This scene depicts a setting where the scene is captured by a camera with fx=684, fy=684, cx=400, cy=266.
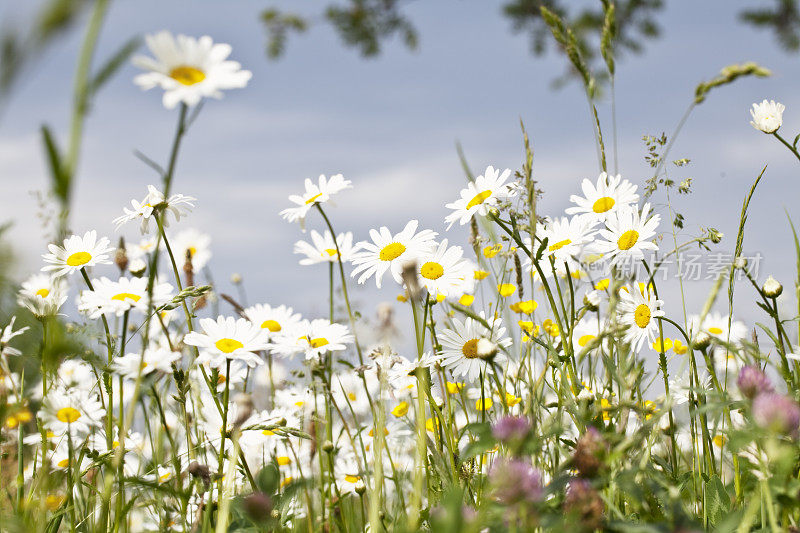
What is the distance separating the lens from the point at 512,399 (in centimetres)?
192

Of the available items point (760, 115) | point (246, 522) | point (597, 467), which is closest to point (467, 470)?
point (246, 522)

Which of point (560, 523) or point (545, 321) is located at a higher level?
point (545, 321)

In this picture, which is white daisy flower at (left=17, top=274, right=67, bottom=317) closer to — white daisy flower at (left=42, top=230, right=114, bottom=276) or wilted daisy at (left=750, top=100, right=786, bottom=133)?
white daisy flower at (left=42, top=230, right=114, bottom=276)

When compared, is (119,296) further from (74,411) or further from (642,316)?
(642,316)

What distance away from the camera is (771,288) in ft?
5.10

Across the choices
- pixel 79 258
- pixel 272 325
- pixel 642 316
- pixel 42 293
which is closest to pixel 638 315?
pixel 642 316

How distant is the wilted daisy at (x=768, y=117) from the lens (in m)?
1.82

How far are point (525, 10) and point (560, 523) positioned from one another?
323 inches

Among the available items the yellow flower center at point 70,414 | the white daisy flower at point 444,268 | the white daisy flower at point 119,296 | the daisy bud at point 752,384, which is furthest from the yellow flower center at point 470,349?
the yellow flower center at point 70,414

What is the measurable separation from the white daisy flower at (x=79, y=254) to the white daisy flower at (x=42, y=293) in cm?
3

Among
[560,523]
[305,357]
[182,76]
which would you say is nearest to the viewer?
[560,523]

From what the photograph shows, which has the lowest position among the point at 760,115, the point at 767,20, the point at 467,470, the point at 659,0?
the point at 467,470

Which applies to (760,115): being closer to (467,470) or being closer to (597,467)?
(467,470)

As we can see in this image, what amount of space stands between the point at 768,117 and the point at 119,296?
1.71 meters
